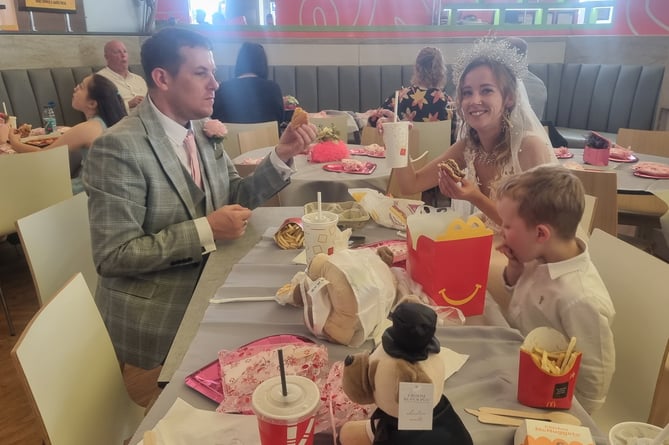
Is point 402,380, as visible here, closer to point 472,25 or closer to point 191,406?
point 191,406

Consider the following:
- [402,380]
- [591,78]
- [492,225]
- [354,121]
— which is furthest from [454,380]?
[591,78]

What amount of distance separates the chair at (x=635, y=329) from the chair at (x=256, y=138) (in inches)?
107

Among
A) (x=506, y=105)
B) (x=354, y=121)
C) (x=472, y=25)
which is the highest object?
(x=472, y=25)

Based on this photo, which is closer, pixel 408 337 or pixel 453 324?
pixel 408 337

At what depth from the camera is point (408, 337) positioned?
2.24 ft

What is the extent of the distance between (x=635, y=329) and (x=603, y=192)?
3.80ft

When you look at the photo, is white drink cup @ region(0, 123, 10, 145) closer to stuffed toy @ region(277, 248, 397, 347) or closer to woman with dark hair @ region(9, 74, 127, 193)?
woman with dark hair @ region(9, 74, 127, 193)

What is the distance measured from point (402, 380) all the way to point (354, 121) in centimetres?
433

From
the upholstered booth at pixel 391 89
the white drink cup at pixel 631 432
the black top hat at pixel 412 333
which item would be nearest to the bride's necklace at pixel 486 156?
the white drink cup at pixel 631 432

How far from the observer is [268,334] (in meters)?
1.14

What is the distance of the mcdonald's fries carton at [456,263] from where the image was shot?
1183 millimetres

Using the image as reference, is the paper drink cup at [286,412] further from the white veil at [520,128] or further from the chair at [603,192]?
the chair at [603,192]

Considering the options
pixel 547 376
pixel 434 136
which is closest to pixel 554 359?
pixel 547 376

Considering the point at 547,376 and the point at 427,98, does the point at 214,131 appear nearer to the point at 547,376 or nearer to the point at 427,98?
the point at 547,376
